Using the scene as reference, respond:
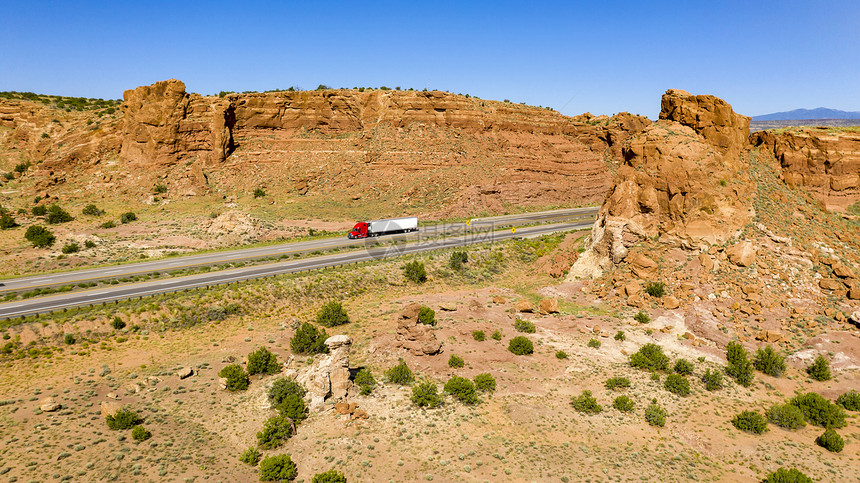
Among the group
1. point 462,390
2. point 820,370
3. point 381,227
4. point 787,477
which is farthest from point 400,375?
point 381,227

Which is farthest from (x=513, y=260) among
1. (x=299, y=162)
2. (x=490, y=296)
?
(x=299, y=162)

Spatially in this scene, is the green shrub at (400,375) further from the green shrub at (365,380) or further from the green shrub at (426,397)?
the green shrub at (426,397)

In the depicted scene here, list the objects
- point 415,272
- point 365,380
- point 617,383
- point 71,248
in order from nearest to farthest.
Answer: point 365,380 → point 617,383 → point 415,272 → point 71,248

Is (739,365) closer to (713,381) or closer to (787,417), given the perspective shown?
(713,381)

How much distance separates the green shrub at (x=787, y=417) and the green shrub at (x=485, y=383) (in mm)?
14705

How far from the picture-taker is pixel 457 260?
4588 cm

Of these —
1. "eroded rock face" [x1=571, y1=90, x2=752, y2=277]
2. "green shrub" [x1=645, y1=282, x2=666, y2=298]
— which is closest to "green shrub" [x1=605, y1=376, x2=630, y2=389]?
"green shrub" [x1=645, y1=282, x2=666, y2=298]

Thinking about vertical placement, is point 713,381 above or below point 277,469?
below

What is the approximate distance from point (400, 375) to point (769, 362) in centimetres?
2372

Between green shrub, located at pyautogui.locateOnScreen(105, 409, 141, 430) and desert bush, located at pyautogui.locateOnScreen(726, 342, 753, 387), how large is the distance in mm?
34081

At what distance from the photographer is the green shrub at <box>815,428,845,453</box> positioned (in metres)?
18.9

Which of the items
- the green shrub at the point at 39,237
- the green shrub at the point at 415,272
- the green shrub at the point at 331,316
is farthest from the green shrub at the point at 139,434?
the green shrub at the point at 39,237

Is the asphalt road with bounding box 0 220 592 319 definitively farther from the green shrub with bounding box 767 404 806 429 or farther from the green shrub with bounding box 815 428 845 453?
the green shrub with bounding box 815 428 845 453

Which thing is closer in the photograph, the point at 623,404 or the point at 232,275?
the point at 623,404
